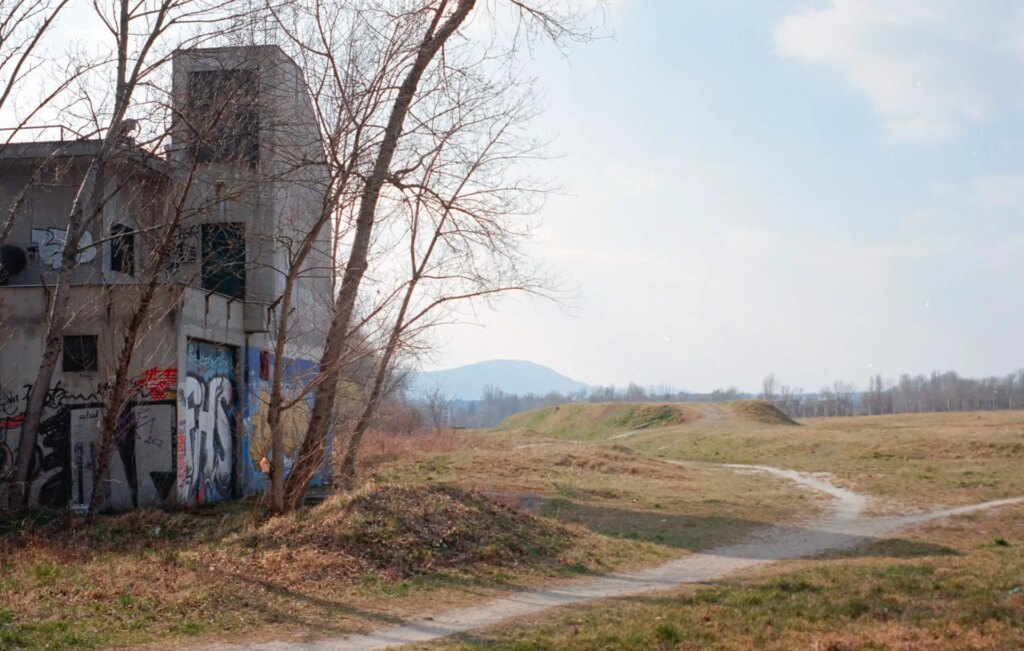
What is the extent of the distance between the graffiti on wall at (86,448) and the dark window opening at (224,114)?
549 centimetres

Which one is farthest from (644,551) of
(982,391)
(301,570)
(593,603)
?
(982,391)

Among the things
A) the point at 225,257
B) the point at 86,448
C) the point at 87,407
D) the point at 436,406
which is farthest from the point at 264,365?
the point at 436,406

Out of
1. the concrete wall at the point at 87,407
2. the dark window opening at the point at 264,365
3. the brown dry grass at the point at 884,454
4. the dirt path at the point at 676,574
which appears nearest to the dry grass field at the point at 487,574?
the dirt path at the point at 676,574

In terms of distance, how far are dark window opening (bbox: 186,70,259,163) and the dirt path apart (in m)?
9.35

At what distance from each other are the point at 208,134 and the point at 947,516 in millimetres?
18647

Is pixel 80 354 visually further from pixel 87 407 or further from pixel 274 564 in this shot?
pixel 274 564

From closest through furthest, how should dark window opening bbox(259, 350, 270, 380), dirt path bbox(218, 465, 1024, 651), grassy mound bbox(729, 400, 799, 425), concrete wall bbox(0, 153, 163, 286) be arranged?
dirt path bbox(218, 465, 1024, 651), concrete wall bbox(0, 153, 163, 286), dark window opening bbox(259, 350, 270, 380), grassy mound bbox(729, 400, 799, 425)

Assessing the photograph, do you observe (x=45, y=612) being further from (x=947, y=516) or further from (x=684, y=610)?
(x=947, y=516)

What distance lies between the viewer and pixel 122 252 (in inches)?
856

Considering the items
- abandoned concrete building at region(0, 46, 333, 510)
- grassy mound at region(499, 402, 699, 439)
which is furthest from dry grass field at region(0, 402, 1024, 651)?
grassy mound at region(499, 402, 699, 439)

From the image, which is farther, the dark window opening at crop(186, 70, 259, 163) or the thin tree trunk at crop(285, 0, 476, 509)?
the dark window opening at crop(186, 70, 259, 163)

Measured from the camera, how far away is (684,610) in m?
10.0

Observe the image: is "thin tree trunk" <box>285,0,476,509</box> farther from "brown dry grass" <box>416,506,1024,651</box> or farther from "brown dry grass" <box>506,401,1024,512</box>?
"brown dry grass" <box>506,401,1024,512</box>

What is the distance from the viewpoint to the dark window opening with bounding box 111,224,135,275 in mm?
20781
